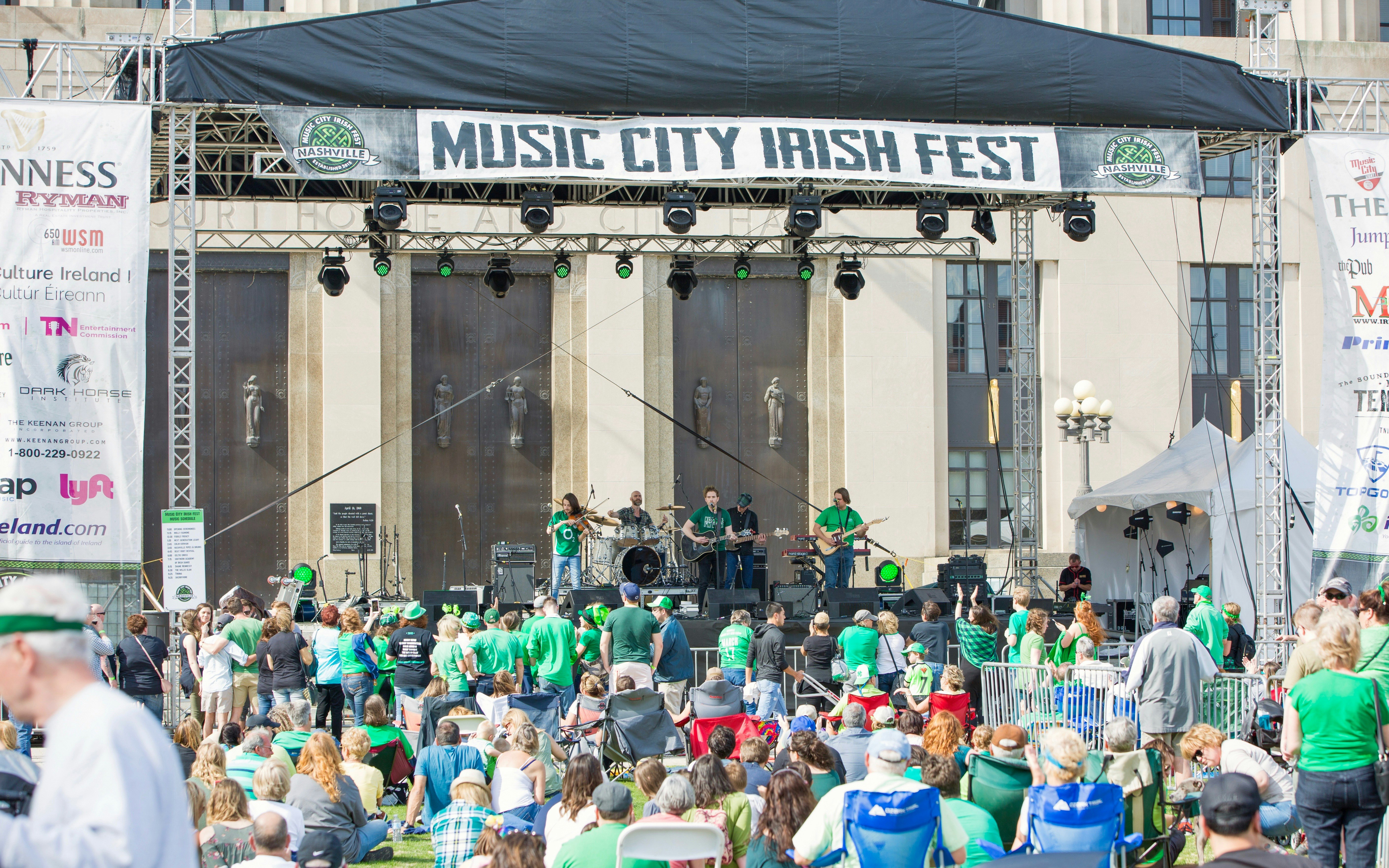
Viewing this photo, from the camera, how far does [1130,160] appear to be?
14.0 metres

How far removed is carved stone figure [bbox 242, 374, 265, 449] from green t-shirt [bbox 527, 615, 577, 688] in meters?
12.1

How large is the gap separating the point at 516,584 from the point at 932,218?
782cm

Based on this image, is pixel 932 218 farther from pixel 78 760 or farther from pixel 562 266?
pixel 78 760

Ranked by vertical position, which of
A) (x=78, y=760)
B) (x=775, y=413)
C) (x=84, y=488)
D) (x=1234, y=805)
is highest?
(x=775, y=413)

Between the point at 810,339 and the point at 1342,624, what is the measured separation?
18.3 m

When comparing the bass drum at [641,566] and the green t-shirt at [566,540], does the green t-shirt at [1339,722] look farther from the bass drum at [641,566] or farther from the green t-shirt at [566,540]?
the bass drum at [641,566]

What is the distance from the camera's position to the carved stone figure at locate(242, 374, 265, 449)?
22.7m

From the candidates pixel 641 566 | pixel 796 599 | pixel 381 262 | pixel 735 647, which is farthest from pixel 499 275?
pixel 735 647

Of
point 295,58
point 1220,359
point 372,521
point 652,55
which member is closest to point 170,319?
point 295,58

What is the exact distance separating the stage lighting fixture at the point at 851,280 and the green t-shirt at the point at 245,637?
10037 millimetres

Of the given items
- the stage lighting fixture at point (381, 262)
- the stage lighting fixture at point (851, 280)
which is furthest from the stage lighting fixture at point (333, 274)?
the stage lighting fixture at point (851, 280)

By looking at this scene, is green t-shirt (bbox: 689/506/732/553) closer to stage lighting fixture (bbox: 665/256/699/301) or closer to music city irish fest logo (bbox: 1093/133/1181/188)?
stage lighting fixture (bbox: 665/256/699/301)

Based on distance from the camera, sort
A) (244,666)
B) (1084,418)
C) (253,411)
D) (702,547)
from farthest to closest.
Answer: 1. (253,411)
2. (1084,418)
3. (702,547)
4. (244,666)

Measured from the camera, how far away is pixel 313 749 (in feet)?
26.5
